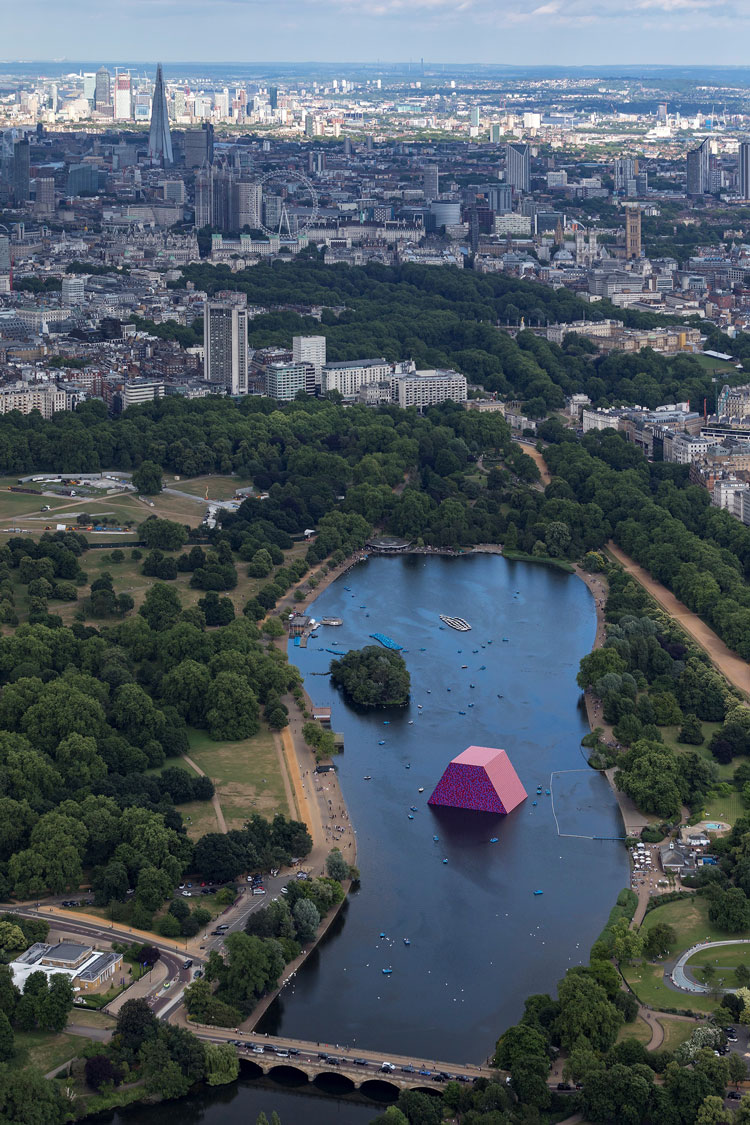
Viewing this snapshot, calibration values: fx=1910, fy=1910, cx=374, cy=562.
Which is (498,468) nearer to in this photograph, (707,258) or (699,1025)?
(699,1025)

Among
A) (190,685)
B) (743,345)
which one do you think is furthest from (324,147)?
(190,685)

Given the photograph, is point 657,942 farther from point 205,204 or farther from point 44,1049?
point 205,204

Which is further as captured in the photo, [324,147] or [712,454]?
[324,147]

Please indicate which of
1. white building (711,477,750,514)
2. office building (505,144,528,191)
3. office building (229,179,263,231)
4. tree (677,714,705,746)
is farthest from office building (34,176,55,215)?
tree (677,714,705,746)

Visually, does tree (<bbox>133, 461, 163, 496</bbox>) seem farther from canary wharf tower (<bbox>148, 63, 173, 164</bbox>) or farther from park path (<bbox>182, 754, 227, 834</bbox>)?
canary wharf tower (<bbox>148, 63, 173, 164</bbox>)

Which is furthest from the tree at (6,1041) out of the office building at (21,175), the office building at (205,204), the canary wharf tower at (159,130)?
the canary wharf tower at (159,130)

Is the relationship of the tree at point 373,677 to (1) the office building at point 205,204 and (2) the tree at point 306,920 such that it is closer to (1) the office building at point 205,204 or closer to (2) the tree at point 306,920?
(2) the tree at point 306,920
